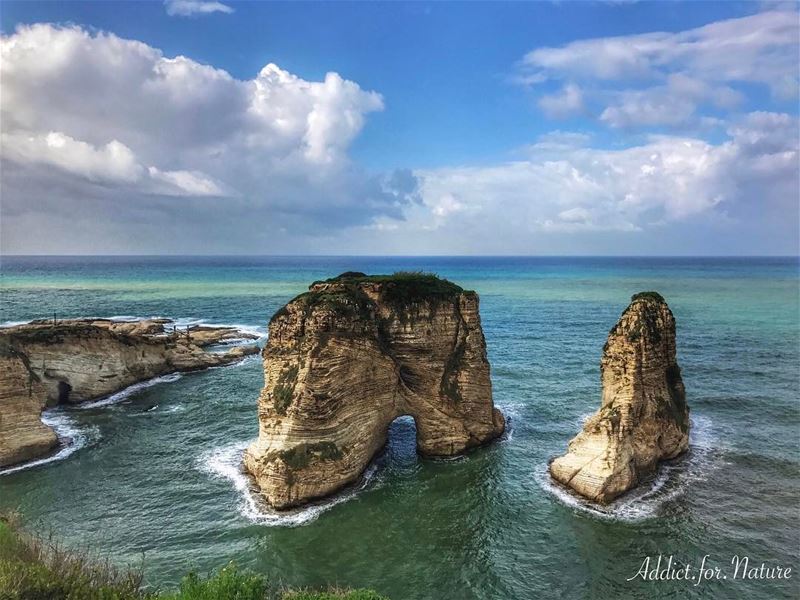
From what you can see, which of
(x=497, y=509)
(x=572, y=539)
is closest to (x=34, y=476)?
(x=497, y=509)

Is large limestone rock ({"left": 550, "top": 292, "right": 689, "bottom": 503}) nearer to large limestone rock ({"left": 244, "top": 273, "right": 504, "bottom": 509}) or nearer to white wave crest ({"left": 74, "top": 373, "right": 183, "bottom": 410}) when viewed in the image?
large limestone rock ({"left": 244, "top": 273, "right": 504, "bottom": 509})

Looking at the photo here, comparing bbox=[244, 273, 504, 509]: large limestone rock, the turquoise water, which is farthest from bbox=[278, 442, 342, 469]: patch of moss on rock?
the turquoise water

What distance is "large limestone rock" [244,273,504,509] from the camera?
79.9 ft

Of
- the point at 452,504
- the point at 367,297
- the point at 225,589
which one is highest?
the point at 367,297

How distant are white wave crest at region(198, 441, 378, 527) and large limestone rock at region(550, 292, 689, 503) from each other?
11.0 meters

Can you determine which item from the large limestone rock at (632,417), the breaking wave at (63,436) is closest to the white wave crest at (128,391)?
the breaking wave at (63,436)

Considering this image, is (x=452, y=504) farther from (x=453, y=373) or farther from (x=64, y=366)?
A: (x=64, y=366)

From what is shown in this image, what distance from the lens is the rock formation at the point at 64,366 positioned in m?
28.8

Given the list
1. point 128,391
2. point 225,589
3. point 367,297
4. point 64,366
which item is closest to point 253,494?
point 225,589

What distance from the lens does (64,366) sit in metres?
38.3

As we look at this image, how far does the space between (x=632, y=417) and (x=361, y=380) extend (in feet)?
45.4

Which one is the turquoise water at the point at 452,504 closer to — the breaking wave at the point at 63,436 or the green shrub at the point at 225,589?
the breaking wave at the point at 63,436

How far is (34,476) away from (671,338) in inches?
1395

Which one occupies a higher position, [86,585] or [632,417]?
[632,417]
